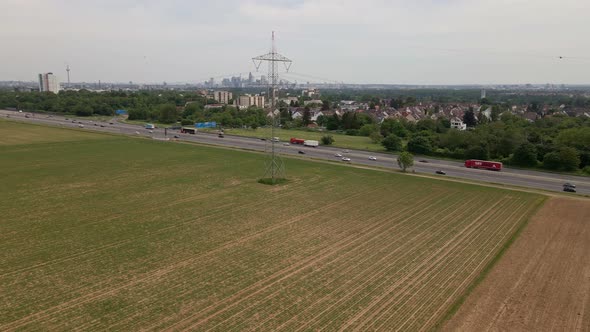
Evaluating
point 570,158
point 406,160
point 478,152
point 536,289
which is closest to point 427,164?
point 406,160

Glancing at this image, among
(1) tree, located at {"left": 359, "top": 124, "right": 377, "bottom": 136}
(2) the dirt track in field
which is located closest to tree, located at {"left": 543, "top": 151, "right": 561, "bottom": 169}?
(2) the dirt track in field

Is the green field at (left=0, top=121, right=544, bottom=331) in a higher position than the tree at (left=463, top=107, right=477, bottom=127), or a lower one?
lower

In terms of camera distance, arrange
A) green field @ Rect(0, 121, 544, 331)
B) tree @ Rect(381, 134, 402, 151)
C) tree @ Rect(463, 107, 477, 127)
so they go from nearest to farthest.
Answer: green field @ Rect(0, 121, 544, 331), tree @ Rect(381, 134, 402, 151), tree @ Rect(463, 107, 477, 127)

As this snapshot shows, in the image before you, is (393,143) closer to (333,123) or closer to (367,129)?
(367,129)

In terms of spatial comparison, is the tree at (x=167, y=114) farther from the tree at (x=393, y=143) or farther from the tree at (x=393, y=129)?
the tree at (x=393, y=143)

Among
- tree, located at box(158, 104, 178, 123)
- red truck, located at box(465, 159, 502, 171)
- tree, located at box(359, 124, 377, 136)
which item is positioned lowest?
red truck, located at box(465, 159, 502, 171)

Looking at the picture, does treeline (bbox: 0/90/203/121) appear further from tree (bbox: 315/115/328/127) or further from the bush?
the bush

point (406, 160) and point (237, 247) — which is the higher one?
point (406, 160)

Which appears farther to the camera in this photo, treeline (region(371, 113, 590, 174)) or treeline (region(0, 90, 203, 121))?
treeline (region(0, 90, 203, 121))
